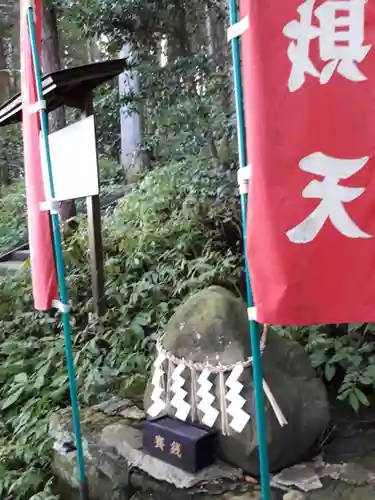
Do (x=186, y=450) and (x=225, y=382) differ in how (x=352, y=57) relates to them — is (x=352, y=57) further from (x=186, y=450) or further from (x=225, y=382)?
(x=186, y=450)

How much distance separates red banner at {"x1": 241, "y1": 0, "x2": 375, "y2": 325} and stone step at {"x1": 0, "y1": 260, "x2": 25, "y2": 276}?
22.7 ft

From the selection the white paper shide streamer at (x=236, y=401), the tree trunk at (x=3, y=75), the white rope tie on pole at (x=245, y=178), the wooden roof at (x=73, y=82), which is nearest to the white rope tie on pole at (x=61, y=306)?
the white paper shide streamer at (x=236, y=401)

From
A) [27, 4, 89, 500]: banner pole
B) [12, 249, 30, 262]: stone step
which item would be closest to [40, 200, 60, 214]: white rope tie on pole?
[27, 4, 89, 500]: banner pole

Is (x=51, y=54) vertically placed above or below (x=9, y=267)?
above

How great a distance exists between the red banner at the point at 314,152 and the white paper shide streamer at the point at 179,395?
1.62 meters

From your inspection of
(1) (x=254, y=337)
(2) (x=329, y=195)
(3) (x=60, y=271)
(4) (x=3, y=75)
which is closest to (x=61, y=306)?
(3) (x=60, y=271)

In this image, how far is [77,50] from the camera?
1830 cm

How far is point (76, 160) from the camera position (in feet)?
16.6

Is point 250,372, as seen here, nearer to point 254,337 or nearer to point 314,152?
point 254,337

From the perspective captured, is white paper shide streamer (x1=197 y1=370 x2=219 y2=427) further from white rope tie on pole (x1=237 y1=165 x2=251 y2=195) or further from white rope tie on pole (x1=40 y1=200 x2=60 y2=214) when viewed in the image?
white rope tie on pole (x1=237 y1=165 x2=251 y2=195)

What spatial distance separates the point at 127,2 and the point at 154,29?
22.8 inches

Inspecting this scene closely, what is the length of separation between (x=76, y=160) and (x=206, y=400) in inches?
107

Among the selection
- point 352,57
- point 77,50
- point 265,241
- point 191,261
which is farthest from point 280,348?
point 77,50

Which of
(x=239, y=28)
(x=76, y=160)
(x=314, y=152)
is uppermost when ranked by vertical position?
(x=239, y=28)
